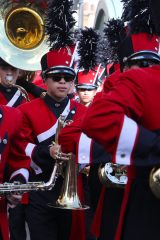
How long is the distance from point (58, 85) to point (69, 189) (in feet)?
2.84

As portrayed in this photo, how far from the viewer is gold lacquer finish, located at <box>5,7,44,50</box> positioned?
6145mm

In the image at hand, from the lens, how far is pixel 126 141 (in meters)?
2.52

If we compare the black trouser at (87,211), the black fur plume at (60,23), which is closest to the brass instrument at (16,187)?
the black trouser at (87,211)

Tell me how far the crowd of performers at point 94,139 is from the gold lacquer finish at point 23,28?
0.51 meters

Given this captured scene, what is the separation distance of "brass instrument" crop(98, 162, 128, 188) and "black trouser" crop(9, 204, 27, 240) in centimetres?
81

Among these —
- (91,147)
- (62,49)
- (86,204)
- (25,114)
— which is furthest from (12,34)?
(91,147)

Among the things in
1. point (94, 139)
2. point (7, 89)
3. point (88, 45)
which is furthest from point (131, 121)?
point (7, 89)

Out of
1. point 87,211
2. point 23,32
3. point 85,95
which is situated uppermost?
point 23,32

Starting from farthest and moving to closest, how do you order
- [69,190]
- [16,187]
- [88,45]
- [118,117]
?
1. [88,45]
2. [69,190]
3. [16,187]
4. [118,117]

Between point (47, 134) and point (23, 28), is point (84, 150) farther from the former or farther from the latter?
point (23, 28)

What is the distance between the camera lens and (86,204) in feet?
16.2

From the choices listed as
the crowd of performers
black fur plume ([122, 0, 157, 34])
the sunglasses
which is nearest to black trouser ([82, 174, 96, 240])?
the crowd of performers

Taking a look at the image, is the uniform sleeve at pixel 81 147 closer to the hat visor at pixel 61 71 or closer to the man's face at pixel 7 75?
the hat visor at pixel 61 71

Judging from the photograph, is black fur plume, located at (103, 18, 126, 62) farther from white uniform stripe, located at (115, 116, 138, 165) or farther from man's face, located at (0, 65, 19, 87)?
white uniform stripe, located at (115, 116, 138, 165)
